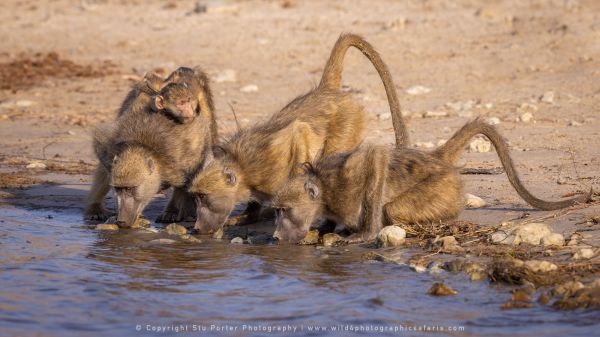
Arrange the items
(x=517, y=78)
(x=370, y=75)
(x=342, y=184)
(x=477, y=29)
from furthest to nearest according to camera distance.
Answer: (x=477, y=29), (x=370, y=75), (x=517, y=78), (x=342, y=184)

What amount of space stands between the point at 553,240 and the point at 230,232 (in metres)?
2.52

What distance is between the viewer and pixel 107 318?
207 inches

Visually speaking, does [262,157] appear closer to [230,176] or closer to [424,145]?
[230,176]

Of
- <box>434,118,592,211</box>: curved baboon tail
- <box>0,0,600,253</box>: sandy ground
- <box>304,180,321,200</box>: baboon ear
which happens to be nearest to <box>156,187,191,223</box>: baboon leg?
<box>0,0,600,253</box>: sandy ground

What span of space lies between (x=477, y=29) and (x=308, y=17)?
2.77 metres

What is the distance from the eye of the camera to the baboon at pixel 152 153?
7.38 metres

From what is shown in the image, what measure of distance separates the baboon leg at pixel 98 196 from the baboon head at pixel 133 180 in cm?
67

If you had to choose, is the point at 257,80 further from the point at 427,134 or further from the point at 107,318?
the point at 107,318

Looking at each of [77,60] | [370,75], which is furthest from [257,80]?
[77,60]

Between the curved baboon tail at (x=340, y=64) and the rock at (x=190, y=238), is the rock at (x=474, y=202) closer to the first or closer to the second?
the curved baboon tail at (x=340, y=64)

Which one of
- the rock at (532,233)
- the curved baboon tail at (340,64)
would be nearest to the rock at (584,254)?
the rock at (532,233)

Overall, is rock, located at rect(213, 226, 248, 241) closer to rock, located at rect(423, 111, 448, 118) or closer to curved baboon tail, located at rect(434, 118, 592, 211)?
curved baboon tail, located at rect(434, 118, 592, 211)

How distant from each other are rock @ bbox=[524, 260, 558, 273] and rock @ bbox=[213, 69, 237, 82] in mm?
7948

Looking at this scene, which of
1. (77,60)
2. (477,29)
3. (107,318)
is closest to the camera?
(107,318)
